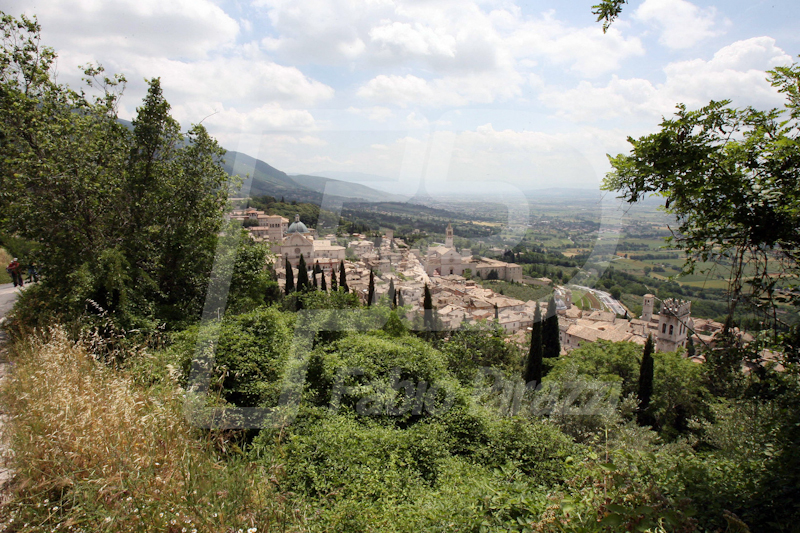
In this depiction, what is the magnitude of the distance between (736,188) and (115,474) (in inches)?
153

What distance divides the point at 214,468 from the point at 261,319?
2.99 m

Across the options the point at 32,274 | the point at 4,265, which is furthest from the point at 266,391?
the point at 4,265

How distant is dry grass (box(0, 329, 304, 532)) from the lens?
1857 mm

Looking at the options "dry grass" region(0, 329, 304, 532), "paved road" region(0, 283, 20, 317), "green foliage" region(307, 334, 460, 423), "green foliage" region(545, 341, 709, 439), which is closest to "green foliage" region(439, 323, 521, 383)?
"green foliage" region(307, 334, 460, 423)

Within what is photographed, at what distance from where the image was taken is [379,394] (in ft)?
14.6

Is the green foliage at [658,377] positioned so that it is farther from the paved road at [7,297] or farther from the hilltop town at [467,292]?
the paved road at [7,297]

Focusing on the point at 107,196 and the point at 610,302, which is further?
the point at 610,302

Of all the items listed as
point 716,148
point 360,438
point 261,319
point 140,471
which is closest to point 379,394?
point 360,438

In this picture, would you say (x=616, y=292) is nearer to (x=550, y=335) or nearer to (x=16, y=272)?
(x=550, y=335)

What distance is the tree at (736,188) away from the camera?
2252 mm

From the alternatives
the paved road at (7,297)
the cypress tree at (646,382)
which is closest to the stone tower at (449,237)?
the cypress tree at (646,382)

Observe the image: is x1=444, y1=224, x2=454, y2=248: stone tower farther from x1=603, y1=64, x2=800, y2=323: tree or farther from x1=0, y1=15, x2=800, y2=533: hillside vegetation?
x1=603, y1=64, x2=800, y2=323: tree

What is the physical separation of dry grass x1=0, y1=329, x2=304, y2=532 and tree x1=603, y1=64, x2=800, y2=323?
3178 millimetres

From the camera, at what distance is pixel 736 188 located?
230 centimetres
